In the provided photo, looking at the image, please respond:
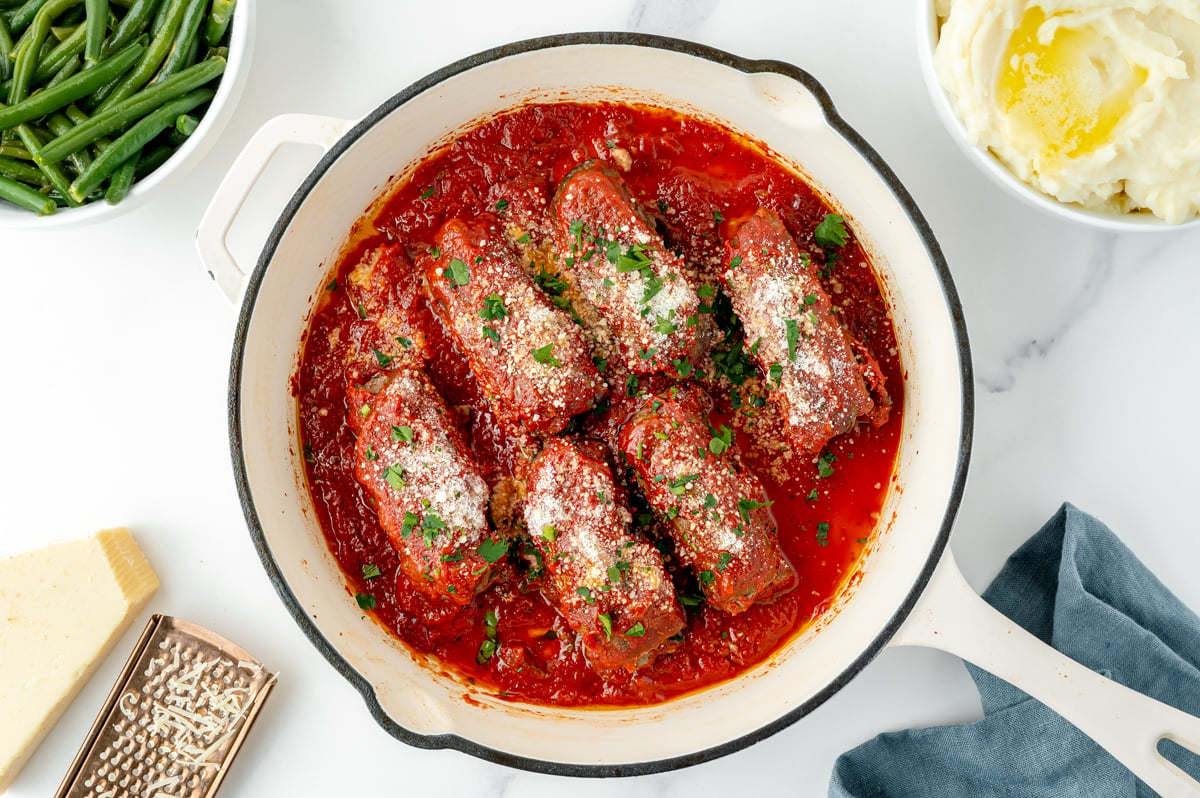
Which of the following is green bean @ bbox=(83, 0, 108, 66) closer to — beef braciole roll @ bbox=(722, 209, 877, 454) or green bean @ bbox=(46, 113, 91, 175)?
green bean @ bbox=(46, 113, 91, 175)

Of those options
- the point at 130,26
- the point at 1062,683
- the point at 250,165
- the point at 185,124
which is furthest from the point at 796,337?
the point at 130,26

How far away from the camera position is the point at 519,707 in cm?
367

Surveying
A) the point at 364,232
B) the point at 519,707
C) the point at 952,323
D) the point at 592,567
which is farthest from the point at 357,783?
the point at 952,323

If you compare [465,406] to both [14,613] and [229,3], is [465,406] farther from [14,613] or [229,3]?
[14,613]

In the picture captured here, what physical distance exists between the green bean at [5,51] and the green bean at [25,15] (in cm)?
3

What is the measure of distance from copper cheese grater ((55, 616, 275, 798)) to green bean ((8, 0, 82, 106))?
7.28 feet

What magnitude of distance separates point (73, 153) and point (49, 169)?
111mm

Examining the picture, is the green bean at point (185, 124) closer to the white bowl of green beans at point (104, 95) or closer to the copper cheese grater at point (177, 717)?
the white bowl of green beans at point (104, 95)

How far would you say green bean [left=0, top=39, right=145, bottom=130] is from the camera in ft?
11.6

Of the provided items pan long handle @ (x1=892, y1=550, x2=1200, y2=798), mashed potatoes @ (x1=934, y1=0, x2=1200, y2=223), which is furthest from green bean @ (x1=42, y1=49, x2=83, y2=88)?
pan long handle @ (x1=892, y1=550, x2=1200, y2=798)

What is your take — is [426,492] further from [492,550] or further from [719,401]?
[719,401]

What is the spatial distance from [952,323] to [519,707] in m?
2.24

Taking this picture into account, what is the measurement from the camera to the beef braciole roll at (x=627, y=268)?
134 inches

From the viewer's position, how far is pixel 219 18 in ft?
11.9
